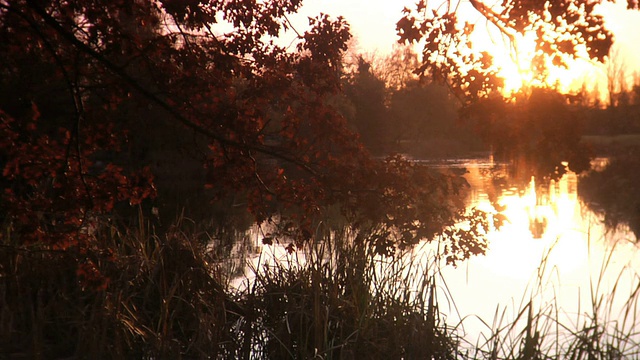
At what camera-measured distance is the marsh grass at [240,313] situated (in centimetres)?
463

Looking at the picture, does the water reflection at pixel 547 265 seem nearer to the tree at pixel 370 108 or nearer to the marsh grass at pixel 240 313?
the marsh grass at pixel 240 313

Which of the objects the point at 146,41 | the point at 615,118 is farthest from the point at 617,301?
the point at 615,118

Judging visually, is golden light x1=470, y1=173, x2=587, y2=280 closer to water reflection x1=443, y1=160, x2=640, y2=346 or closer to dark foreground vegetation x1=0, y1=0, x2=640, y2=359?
water reflection x1=443, y1=160, x2=640, y2=346

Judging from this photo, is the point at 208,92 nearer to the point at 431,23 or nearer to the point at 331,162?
the point at 331,162

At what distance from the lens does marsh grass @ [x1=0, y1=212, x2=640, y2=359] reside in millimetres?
4629

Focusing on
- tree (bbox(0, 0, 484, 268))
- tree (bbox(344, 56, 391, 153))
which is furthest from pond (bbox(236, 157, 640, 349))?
tree (bbox(344, 56, 391, 153))

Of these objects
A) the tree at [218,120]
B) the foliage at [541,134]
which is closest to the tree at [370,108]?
the tree at [218,120]

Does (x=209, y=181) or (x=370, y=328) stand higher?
(x=209, y=181)

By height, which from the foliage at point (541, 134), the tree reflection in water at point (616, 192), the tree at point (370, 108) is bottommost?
the tree reflection in water at point (616, 192)

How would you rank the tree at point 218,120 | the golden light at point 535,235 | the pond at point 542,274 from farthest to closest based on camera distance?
the golden light at point 535,235
the tree at point 218,120
the pond at point 542,274

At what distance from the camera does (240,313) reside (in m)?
5.81

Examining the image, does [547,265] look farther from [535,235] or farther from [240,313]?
[240,313]

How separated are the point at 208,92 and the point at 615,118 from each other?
1152 inches

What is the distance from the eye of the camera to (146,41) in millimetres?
5766
